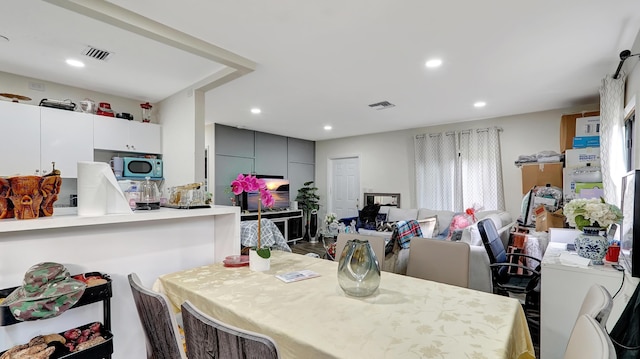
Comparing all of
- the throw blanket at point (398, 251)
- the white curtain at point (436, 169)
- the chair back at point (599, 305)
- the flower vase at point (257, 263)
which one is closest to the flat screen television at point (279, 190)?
the white curtain at point (436, 169)

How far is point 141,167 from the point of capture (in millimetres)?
3697

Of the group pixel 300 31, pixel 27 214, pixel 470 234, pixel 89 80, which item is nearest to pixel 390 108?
pixel 470 234

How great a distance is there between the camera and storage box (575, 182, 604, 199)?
3.32 m

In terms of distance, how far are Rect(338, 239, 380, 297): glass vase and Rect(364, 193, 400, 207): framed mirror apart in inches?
203

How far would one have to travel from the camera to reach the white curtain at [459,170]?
16.8ft

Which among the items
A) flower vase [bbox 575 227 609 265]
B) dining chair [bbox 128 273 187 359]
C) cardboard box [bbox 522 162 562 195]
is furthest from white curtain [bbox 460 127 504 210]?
dining chair [bbox 128 273 187 359]

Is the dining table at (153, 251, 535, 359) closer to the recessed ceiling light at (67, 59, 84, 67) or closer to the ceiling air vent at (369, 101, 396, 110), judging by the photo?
the recessed ceiling light at (67, 59, 84, 67)

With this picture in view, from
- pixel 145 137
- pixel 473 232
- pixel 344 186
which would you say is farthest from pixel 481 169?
pixel 145 137

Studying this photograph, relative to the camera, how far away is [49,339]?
1.32 m

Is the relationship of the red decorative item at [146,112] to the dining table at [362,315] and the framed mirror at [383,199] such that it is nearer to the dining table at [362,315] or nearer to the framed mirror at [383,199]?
the dining table at [362,315]

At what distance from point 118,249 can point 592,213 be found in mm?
2978

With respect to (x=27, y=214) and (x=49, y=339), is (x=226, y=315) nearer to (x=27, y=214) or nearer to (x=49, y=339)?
(x=49, y=339)

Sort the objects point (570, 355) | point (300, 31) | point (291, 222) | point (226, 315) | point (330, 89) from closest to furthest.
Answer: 1. point (570, 355)
2. point (226, 315)
3. point (300, 31)
4. point (330, 89)
5. point (291, 222)

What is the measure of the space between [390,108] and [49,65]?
4.03 metres
